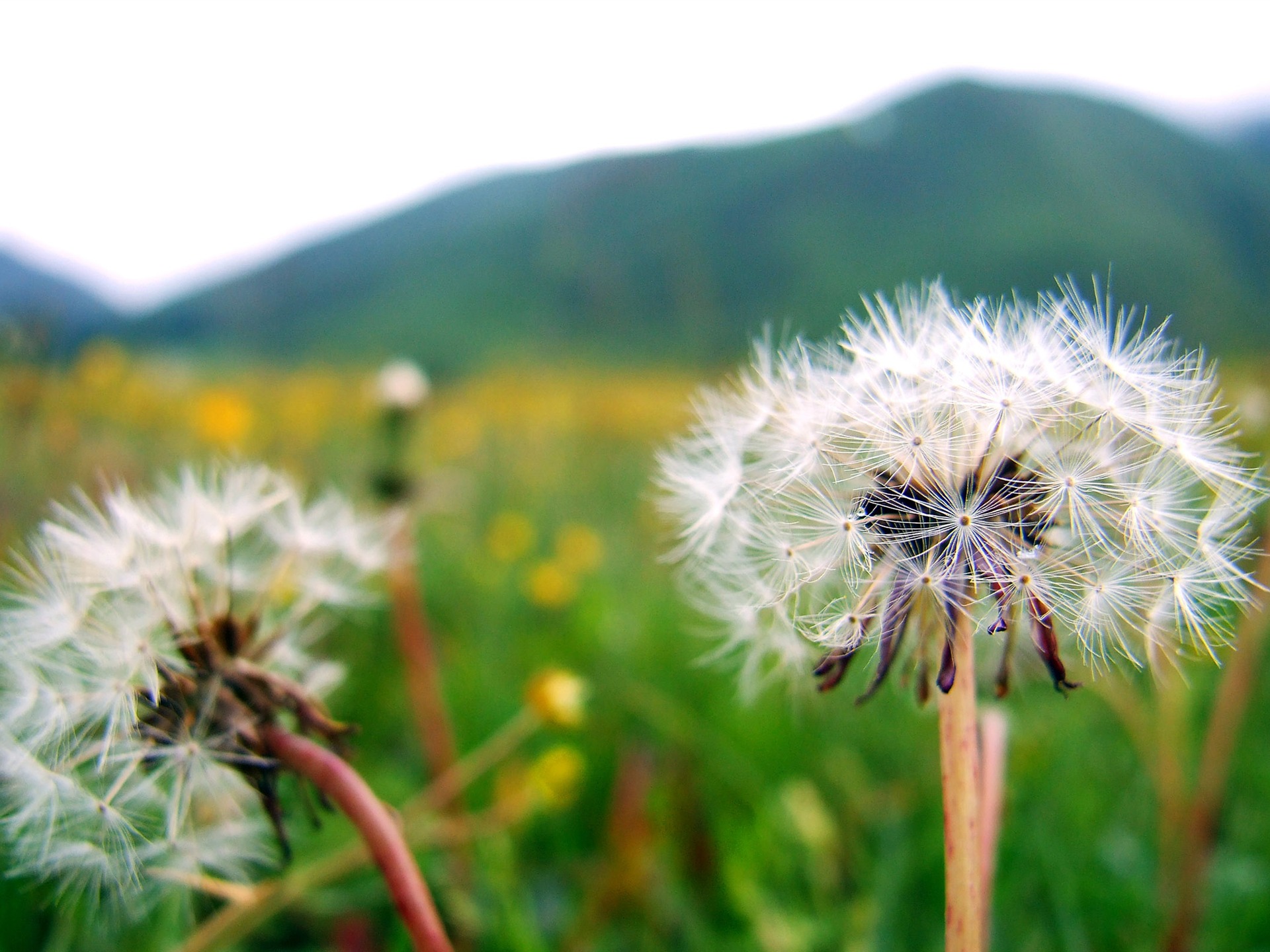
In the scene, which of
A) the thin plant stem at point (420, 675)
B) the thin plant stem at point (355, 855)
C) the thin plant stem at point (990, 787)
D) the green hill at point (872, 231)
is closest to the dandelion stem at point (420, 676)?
the thin plant stem at point (420, 675)

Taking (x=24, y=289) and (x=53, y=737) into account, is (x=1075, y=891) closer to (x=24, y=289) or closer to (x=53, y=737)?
(x=53, y=737)

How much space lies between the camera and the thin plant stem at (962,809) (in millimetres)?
736

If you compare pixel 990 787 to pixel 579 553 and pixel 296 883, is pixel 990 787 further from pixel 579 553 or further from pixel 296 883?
pixel 579 553

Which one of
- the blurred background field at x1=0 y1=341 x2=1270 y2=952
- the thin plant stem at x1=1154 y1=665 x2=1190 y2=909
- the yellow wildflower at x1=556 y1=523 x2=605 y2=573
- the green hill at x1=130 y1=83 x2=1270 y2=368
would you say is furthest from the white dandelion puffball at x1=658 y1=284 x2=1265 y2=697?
the green hill at x1=130 y1=83 x2=1270 y2=368

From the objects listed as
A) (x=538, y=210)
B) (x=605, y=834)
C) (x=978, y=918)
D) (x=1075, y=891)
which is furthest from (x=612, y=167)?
(x=538, y=210)

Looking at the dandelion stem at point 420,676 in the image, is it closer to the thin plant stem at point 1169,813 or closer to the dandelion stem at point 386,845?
the dandelion stem at point 386,845

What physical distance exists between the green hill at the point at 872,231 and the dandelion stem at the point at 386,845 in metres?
15.3

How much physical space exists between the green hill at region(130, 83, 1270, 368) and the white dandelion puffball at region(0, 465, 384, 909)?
48.9ft

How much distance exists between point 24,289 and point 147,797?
267 centimetres

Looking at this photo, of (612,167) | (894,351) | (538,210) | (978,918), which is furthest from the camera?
(538,210)

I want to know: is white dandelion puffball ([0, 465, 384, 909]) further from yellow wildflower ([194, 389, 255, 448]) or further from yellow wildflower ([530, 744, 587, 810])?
yellow wildflower ([194, 389, 255, 448])

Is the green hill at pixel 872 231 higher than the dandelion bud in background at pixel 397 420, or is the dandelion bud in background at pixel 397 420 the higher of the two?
the dandelion bud in background at pixel 397 420

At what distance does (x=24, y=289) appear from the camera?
3076mm

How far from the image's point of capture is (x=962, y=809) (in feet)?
2.48
